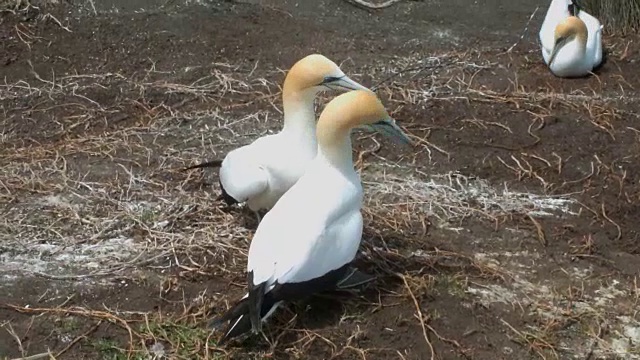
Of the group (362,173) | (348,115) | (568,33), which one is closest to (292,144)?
(348,115)

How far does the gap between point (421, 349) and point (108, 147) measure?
9.54ft

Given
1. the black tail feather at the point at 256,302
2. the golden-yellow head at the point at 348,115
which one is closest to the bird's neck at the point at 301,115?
the golden-yellow head at the point at 348,115

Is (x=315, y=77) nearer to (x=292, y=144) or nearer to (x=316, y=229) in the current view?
(x=292, y=144)

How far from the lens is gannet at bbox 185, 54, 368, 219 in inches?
188

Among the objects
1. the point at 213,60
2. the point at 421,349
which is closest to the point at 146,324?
the point at 421,349

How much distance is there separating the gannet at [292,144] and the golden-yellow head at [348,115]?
1.69ft

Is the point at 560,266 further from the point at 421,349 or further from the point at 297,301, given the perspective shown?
the point at 297,301

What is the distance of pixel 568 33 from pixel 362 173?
2655 mm

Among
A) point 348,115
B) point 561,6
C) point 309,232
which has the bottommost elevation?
point 561,6

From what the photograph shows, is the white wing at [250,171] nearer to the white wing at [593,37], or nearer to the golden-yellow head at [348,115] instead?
the golden-yellow head at [348,115]

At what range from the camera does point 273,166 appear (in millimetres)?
4785

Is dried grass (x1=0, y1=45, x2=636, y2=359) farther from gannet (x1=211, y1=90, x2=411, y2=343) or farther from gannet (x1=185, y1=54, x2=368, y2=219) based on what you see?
gannet (x1=185, y1=54, x2=368, y2=219)

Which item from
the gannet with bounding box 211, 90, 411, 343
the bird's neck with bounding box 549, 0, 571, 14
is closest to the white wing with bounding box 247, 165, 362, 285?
the gannet with bounding box 211, 90, 411, 343

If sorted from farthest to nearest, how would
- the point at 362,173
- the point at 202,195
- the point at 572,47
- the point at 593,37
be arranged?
the point at 593,37 → the point at 572,47 → the point at 362,173 → the point at 202,195
